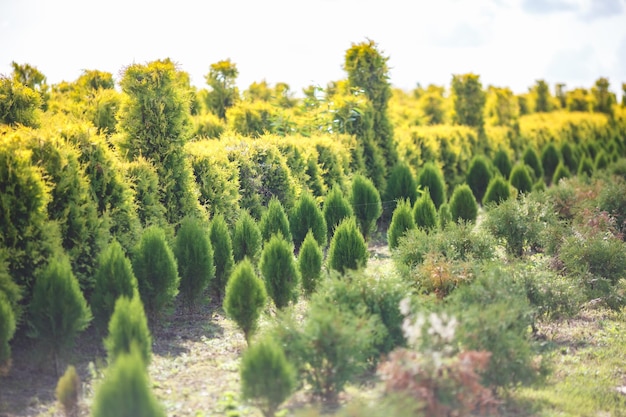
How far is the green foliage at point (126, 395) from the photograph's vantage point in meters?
4.83

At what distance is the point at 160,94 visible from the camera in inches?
398

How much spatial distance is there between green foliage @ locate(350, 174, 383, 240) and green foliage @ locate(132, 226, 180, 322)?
6.56 metres

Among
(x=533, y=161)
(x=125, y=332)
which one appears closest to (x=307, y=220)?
(x=125, y=332)

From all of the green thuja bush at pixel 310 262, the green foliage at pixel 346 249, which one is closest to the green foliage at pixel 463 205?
the green foliage at pixel 346 249

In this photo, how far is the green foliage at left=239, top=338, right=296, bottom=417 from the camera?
5.43m

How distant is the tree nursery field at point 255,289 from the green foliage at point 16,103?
0.03 meters

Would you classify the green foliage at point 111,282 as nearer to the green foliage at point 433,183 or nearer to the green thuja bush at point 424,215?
the green thuja bush at point 424,215

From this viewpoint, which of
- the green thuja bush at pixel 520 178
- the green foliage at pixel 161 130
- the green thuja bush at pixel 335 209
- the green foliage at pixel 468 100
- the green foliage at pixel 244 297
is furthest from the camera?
the green foliage at pixel 468 100

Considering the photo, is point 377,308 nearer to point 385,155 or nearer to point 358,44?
point 385,155

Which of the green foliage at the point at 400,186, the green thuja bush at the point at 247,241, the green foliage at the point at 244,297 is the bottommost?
the green foliage at the point at 244,297

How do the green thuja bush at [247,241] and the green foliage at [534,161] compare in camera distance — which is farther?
the green foliage at [534,161]

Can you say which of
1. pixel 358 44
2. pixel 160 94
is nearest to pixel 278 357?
pixel 160 94

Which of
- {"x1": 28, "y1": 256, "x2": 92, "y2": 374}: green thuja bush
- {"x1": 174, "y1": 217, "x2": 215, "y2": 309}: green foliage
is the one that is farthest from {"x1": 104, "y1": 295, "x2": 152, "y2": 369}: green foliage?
{"x1": 174, "y1": 217, "x2": 215, "y2": 309}: green foliage

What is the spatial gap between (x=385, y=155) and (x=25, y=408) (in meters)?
12.7
